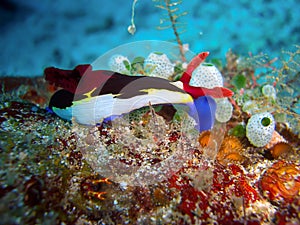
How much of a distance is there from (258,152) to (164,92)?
1.31m

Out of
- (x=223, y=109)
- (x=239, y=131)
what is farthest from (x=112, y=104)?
(x=239, y=131)

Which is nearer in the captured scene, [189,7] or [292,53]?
[292,53]

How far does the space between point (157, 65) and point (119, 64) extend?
17.7 inches

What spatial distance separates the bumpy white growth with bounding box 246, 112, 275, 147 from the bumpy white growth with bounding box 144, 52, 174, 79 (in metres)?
1.13

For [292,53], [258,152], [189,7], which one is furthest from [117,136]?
[189,7]

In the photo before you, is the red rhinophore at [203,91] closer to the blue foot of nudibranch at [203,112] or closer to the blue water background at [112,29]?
the blue foot of nudibranch at [203,112]

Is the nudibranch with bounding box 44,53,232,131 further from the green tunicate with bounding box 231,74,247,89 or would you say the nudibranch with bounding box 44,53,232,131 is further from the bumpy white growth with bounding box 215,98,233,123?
the green tunicate with bounding box 231,74,247,89

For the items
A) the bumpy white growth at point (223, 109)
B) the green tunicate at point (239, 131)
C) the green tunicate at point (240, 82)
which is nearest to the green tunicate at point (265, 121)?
the green tunicate at point (239, 131)

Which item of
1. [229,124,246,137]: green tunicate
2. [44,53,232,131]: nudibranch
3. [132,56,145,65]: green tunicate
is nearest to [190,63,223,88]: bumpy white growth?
[44,53,232,131]: nudibranch

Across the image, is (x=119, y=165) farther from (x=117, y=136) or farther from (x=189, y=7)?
(x=189, y=7)

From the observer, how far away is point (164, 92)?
193cm

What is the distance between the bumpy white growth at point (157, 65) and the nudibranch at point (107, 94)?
61cm

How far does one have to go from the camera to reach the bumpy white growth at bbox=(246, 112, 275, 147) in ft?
7.64

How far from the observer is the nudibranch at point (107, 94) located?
192 cm
